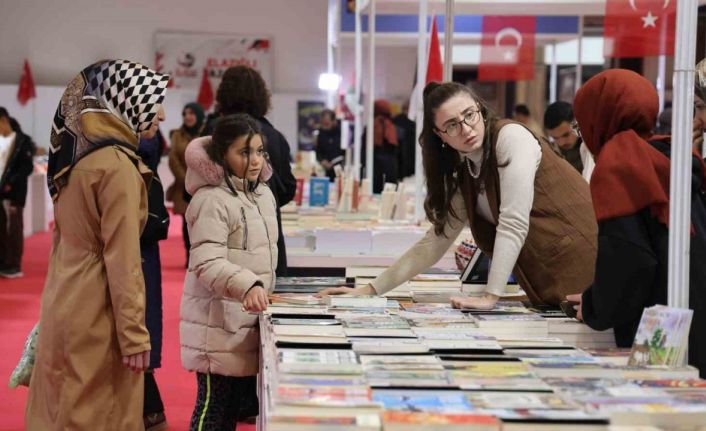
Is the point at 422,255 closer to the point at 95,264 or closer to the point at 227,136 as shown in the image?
the point at 227,136

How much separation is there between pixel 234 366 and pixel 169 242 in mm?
10308

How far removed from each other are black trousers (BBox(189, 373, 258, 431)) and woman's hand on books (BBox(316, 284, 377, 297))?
18.0 inches

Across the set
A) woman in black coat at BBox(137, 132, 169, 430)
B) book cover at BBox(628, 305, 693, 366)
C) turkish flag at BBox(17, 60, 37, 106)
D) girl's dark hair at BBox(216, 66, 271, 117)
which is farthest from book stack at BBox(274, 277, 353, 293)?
turkish flag at BBox(17, 60, 37, 106)

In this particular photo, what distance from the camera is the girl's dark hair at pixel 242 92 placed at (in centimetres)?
465

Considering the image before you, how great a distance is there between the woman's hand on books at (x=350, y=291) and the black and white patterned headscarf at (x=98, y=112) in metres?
0.73

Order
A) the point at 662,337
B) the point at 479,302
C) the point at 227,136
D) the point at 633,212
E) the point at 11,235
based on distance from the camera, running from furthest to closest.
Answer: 1. the point at 11,235
2. the point at 227,136
3. the point at 479,302
4. the point at 633,212
5. the point at 662,337

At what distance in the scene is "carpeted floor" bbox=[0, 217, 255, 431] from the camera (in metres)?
5.19

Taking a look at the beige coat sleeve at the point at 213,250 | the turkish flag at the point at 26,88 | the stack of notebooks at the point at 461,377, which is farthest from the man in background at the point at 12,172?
the turkish flag at the point at 26,88

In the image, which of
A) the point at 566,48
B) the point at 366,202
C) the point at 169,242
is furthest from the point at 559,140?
the point at 566,48

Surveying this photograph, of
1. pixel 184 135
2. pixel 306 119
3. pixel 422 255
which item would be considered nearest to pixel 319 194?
pixel 184 135

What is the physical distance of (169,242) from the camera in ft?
44.5

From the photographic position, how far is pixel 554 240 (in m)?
3.21

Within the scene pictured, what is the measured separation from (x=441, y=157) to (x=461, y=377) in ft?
4.10

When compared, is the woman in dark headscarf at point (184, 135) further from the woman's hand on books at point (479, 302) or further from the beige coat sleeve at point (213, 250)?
the woman's hand on books at point (479, 302)
